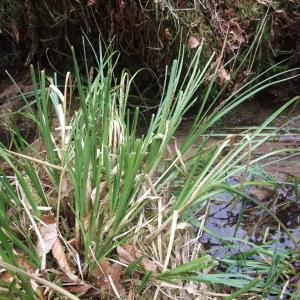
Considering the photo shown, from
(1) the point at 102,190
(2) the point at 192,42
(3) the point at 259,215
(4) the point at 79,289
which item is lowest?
(3) the point at 259,215

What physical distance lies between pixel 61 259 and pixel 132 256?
197mm

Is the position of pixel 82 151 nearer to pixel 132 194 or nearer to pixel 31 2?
pixel 132 194

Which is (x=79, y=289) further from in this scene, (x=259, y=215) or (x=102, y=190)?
(x=259, y=215)

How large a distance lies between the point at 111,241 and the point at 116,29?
1.46 m

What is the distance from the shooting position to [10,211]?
156cm

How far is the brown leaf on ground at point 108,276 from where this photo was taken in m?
1.36

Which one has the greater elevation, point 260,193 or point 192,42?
point 192,42

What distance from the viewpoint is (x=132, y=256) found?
1431 millimetres

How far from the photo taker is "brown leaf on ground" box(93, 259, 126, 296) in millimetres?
1362

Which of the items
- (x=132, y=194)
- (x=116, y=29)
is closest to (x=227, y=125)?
(x=116, y=29)

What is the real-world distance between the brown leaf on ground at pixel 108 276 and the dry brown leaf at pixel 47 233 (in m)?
0.14

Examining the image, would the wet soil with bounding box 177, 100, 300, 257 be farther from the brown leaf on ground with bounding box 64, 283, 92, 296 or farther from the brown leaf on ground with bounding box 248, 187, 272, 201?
the brown leaf on ground with bounding box 64, 283, 92, 296

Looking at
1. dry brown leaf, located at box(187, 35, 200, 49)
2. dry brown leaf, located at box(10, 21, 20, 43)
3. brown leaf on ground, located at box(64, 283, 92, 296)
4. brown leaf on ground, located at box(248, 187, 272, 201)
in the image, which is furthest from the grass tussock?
dry brown leaf, located at box(10, 21, 20, 43)

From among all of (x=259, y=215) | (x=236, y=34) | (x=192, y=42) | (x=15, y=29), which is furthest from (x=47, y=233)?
(x=15, y=29)
